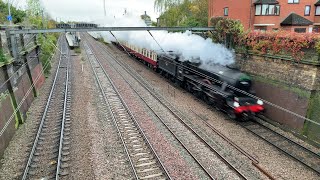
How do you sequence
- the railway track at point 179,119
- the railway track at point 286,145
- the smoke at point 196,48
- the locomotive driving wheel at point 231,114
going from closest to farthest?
the railway track at point 179,119, the railway track at point 286,145, the locomotive driving wheel at point 231,114, the smoke at point 196,48

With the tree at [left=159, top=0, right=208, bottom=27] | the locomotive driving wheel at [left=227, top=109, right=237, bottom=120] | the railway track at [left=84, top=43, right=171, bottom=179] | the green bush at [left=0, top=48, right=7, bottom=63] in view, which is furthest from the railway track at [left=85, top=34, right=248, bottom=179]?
the tree at [left=159, top=0, right=208, bottom=27]

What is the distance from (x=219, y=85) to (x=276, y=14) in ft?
66.9

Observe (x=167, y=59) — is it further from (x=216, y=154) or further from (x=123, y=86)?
(x=216, y=154)

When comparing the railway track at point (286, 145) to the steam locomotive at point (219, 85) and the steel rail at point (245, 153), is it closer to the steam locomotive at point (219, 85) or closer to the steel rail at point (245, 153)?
the steam locomotive at point (219, 85)

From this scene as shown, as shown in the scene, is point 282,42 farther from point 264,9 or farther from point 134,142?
point 264,9

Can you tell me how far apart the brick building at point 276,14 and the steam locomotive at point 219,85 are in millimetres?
14660

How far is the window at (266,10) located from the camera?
104 ft

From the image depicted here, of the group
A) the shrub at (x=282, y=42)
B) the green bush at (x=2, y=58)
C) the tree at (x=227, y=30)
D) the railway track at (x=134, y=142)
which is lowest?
the railway track at (x=134, y=142)

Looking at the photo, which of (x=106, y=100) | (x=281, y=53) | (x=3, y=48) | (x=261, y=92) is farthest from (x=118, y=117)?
(x=281, y=53)

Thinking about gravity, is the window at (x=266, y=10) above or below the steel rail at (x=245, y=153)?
above

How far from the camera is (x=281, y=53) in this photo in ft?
52.9

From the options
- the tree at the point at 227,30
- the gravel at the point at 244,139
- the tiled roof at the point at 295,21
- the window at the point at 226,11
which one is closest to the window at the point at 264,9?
Result: the tiled roof at the point at 295,21

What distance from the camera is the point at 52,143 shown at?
41.9 feet

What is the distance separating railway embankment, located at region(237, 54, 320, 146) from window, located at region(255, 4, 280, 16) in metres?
15.7
